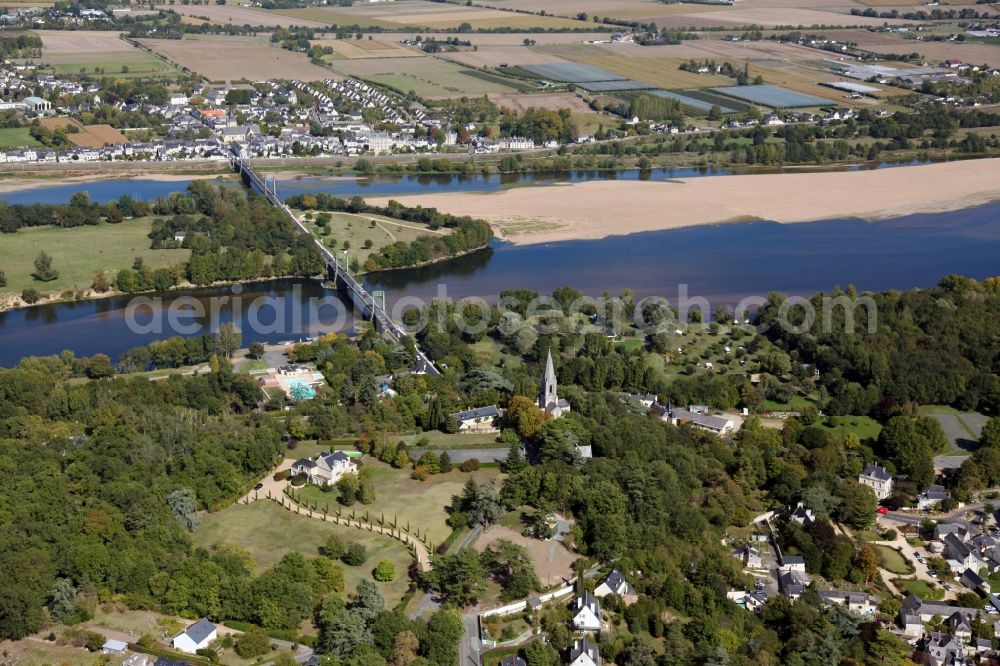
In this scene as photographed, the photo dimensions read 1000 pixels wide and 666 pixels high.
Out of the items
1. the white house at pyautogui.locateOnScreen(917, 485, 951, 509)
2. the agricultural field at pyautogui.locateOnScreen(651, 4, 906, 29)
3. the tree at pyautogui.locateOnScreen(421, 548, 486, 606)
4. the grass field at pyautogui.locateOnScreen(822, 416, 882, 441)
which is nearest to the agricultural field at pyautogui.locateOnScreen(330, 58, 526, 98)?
the agricultural field at pyautogui.locateOnScreen(651, 4, 906, 29)

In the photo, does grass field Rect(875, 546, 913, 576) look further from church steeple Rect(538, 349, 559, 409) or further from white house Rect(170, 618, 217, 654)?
white house Rect(170, 618, 217, 654)

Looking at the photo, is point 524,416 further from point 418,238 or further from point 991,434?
point 418,238

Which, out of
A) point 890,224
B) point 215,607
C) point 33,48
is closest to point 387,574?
point 215,607

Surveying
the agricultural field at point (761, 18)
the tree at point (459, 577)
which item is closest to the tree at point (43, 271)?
the tree at point (459, 577)

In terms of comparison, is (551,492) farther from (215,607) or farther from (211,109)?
(211,109)

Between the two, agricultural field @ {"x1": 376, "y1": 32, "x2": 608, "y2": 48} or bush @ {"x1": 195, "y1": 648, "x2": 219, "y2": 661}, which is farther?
agricultural field @ {"x1": 376, "y1": 32, "x2": 608, "y2": 48}

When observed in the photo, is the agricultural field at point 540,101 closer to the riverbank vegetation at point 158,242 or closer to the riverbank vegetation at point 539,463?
the riverbank vegetation at point 158,242
